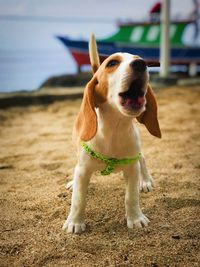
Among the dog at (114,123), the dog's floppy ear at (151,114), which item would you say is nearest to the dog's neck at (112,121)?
the dog at (114,123)

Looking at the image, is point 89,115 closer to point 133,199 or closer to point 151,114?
point 151,114

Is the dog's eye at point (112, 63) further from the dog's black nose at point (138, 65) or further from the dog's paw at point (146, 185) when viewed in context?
the dog's paw at point (146, 185)

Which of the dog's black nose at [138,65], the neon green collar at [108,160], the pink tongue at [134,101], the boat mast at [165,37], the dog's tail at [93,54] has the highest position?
the dog's black nose at [138,65]

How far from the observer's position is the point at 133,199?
2004 millimetres

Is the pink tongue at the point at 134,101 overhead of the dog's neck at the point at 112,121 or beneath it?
overhead

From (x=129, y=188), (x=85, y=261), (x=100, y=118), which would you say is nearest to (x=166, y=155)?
(x=129, y=188)

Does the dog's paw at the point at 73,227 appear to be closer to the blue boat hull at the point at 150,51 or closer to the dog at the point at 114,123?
the dog at the point at 114,123

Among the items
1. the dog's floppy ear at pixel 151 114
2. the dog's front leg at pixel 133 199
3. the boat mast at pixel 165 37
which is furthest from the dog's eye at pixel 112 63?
the boat mast at pixel 165 37

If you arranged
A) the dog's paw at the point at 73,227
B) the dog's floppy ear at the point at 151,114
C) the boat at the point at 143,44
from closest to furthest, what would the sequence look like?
the dog's floppy ear at the point at 151,114 < the dog's paw at the point at 73,227 < the boat at the point at 143,44

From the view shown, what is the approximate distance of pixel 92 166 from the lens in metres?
1.92

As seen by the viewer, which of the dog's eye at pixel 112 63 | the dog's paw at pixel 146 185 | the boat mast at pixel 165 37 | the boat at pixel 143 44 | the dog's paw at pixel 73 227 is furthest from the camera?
the boat at pixel 143 44

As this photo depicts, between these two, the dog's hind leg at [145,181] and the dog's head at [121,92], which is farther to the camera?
the dog's hind leg at [145,181]

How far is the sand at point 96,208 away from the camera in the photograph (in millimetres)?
1693

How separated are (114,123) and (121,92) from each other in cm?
22
